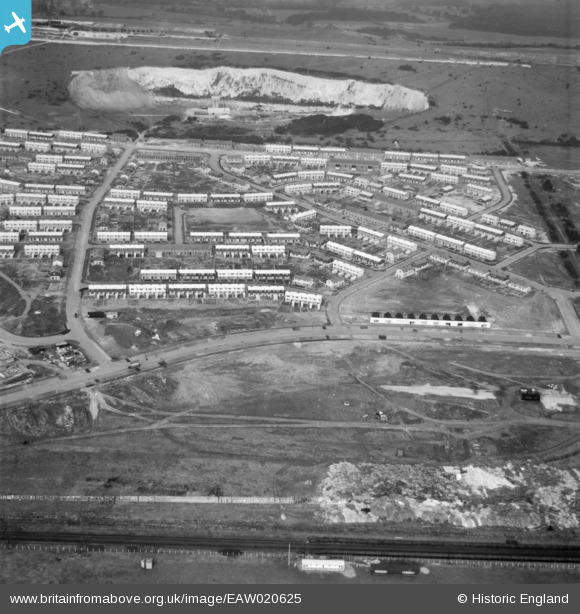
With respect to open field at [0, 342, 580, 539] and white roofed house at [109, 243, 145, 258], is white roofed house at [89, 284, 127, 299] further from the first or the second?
open field at [0, 342, 580, 539]

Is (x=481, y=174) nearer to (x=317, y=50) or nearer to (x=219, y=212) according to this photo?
(x=219, y=212)

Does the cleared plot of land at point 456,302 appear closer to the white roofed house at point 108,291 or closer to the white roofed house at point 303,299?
the white roofed house at point 303,299

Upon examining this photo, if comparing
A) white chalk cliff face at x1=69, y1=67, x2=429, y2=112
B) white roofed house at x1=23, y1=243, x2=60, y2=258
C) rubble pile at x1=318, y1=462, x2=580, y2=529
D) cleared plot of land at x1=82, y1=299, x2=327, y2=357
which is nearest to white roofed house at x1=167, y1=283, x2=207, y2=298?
cleared plot of land at x1=82, y1=299, x2=327, y2=357

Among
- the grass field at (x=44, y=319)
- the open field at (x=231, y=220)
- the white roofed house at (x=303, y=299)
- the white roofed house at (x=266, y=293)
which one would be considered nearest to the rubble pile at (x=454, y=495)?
the white roofed house at (x=303, y=299)

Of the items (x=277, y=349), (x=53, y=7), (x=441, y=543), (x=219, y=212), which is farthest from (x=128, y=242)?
(x=53, y=7)

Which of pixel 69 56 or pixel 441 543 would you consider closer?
pixel 441 543
